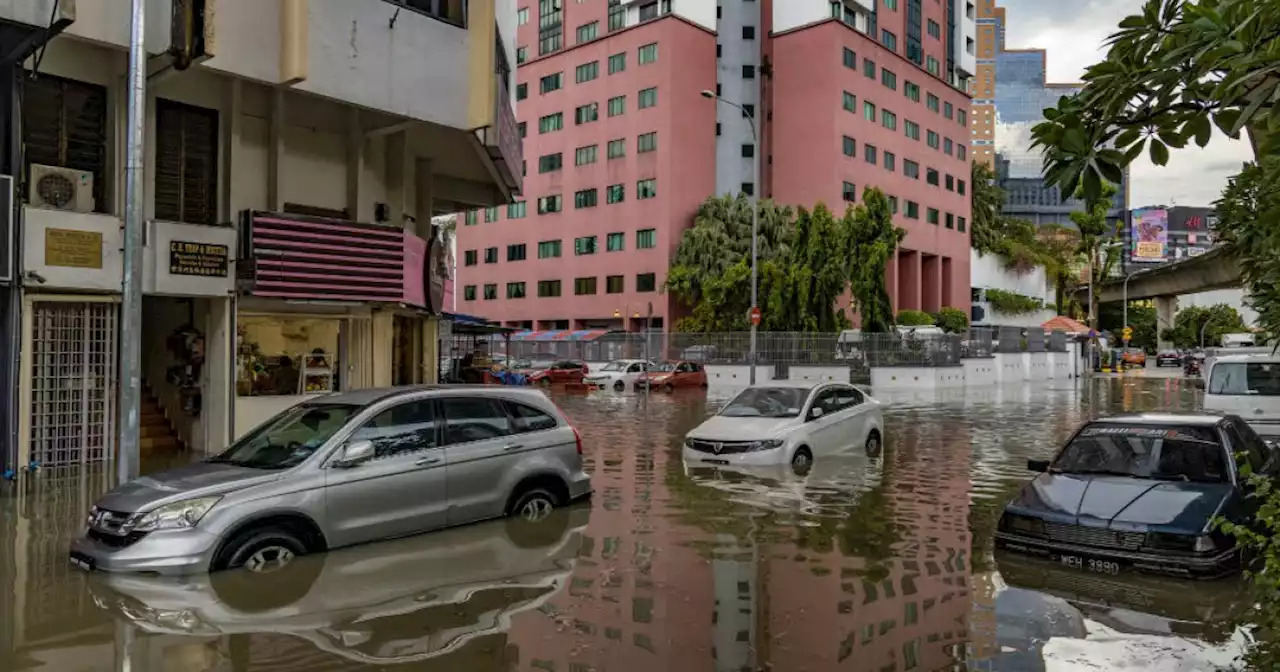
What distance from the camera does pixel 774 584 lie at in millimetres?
7535

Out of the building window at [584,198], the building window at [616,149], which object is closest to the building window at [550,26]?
the building window at [616,149]

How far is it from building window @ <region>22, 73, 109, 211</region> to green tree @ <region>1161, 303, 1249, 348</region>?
369ft

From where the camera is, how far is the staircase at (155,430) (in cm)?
1581

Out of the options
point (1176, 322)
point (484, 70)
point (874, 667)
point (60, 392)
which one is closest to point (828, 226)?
point (484, 70)

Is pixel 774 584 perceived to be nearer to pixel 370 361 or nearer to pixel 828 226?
pixel 370 361

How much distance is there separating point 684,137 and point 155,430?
45.5 metres

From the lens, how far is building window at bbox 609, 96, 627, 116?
195ft

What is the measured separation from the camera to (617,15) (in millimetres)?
60625

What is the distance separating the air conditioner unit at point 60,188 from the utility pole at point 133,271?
418 cm

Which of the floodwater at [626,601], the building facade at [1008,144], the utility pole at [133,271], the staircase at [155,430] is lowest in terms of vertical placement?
the floodwater at [626,601]

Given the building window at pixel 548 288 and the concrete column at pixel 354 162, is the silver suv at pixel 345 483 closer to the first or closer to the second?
the concrete column at pixel 354 162

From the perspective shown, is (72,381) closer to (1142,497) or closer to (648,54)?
(1142,497)

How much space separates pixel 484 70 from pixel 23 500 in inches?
397

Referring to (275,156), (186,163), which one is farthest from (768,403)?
(186,163)
